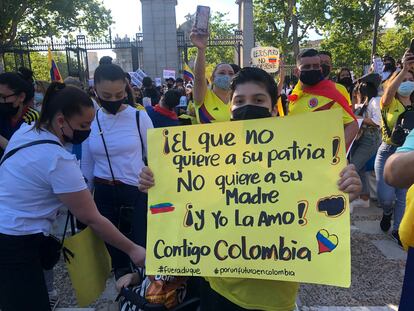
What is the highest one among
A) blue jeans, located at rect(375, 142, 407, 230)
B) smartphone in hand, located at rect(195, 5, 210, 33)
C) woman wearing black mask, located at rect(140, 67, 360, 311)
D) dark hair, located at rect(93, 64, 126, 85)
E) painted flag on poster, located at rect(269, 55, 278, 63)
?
smartphone in hand, located at rect(195, 5, 210, 33)

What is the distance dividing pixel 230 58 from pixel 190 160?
1880 inches

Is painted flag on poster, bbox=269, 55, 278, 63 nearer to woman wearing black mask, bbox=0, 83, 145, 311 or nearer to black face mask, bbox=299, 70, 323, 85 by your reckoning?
black face mask, bbox=299, 70, 323, 85

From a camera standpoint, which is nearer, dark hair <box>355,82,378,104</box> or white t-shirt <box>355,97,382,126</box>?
white t-shirt <box>355,97,382,126</box>

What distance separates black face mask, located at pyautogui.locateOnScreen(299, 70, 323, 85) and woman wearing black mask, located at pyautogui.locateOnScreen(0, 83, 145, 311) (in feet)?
6.74

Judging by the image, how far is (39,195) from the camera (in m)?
1.97

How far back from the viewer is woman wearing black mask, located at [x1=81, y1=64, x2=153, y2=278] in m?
2.99

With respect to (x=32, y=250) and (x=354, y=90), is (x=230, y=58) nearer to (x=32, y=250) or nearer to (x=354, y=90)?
(x=354, y=90)

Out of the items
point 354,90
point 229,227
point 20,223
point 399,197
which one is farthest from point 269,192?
point 354,90

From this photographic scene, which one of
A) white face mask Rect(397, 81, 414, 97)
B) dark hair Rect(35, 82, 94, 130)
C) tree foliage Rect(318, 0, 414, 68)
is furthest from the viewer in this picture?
tree foliage Rect(318, 0, 414, 68)

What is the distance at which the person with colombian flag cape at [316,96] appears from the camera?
333 cm

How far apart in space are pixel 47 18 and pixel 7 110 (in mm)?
24145

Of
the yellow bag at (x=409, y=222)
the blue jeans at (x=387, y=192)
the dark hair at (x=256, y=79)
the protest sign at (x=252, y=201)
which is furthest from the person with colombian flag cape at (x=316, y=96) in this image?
the yellow bag at (x=409, y=222)

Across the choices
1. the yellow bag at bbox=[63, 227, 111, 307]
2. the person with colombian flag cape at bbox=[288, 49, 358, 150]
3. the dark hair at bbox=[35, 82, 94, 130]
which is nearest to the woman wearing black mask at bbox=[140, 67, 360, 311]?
the dark hair at bbox=[35, 82, 94, 130]

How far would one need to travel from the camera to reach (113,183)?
3.05m
